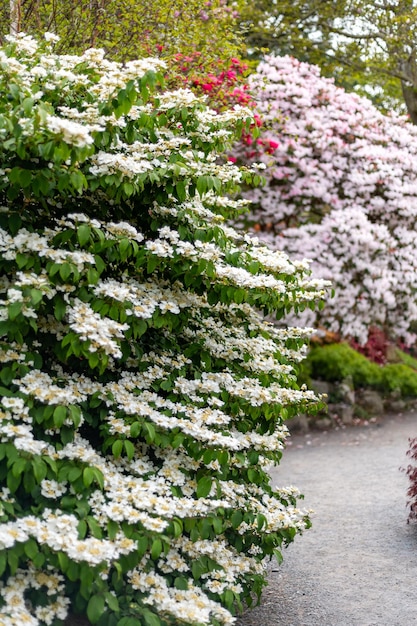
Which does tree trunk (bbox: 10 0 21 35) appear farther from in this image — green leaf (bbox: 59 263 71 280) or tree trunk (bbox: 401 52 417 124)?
tree trunk (bbox: 401 52 417 124)

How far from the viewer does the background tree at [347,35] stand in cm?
1141

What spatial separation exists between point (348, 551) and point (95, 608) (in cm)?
275

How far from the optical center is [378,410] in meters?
10.5

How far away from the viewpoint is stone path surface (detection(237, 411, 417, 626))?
14.3ft

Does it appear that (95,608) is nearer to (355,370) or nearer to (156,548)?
(156,548)

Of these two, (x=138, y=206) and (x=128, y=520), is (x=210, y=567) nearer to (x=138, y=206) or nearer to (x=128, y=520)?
(x=128, y=520)

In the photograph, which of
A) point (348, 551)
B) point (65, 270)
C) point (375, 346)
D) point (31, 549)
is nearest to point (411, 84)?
point (375, 346)

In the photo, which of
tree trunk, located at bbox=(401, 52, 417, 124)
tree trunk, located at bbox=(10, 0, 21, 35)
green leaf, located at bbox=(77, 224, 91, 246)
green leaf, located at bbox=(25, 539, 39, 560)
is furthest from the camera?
tree trunk, located at bbox=(401, 52, 417, 124)

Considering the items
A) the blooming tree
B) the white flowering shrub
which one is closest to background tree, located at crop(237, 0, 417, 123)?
the blooming tree

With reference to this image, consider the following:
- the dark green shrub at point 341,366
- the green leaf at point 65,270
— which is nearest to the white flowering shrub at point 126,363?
the green leaf at point 65,270

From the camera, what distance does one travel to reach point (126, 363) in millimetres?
3783

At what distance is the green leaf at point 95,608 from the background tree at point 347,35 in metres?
9.65

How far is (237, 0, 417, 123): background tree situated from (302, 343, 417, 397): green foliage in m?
4.06

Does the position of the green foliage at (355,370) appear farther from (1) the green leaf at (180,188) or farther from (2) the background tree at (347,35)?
(1) the green leaf at (180,188)
